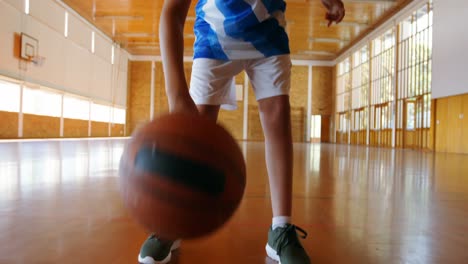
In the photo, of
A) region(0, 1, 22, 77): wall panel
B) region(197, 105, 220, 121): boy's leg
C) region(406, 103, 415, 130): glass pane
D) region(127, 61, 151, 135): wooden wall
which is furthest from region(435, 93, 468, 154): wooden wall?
region(127, 61, 151, 135): wooden wall

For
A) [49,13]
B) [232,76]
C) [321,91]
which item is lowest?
[232,76]

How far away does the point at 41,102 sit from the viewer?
17.2m

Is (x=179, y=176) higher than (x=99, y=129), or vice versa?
(x=99, y=129)

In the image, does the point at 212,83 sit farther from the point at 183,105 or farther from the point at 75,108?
the point at 75,108

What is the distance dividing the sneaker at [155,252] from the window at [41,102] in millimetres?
16614

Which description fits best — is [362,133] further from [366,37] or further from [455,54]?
[455,54]

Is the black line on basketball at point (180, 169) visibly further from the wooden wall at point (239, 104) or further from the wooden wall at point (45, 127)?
Answer: the wooden wall at point (239, 104)

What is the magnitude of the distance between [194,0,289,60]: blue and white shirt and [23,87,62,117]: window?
1643cm

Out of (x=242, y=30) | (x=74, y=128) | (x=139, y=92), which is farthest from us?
(x=139, y=92)

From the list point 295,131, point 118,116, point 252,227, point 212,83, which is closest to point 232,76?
point 212,83

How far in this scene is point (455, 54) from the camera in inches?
543

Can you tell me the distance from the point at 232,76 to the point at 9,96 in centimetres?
1573

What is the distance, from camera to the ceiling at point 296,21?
61.3ft

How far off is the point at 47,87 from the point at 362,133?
18.3 metres
